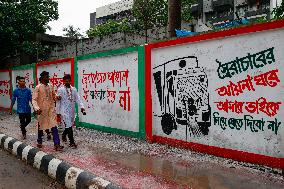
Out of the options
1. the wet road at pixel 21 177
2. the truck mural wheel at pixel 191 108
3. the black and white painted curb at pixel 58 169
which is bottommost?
the wet road at pixel 21 177

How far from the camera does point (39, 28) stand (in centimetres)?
1862

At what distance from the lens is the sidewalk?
4148 millimetres

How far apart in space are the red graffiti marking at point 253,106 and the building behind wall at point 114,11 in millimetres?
55064

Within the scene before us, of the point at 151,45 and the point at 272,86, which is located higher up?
the point at 151,45

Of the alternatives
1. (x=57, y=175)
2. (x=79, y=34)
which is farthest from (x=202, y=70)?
(x=79, y=34)

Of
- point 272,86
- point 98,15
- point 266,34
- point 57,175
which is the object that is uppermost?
point 98,15

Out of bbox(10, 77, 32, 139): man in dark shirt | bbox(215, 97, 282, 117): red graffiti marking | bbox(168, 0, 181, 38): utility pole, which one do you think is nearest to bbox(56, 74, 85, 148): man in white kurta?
bbox(10, 77, 32, 139): man in dark shirt

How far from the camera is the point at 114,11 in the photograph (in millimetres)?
64062

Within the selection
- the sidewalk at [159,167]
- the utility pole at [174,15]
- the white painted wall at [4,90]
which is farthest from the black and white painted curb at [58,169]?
the white painted wall at [4,90]

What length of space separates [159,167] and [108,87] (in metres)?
3.55

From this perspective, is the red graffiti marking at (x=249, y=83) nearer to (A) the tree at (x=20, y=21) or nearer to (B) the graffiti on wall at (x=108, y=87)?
(B) the graffiti on wall at (x=108, y=87)

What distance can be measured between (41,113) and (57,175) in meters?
1.87

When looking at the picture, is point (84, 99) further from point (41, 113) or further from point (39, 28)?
point (39, 28)

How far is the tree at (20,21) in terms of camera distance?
1652cm
